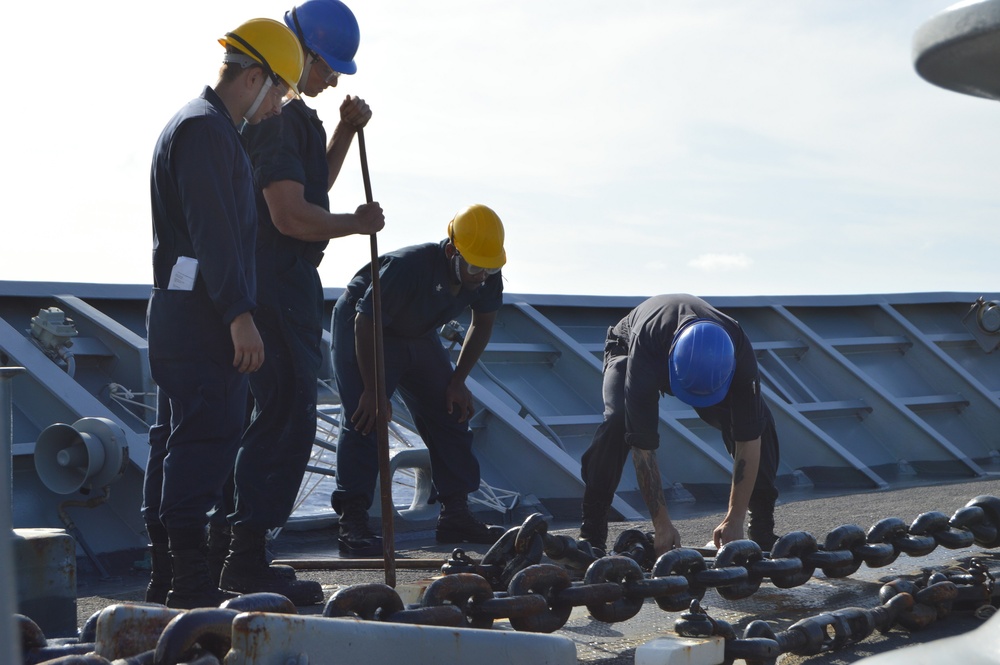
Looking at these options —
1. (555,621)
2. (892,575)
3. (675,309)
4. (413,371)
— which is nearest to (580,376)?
(413,371)

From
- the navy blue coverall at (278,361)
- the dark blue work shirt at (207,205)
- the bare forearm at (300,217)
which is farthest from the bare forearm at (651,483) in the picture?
the dark blue work shirt at (207,205)

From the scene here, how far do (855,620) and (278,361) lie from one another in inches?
69.7

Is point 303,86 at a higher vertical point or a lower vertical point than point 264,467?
higher

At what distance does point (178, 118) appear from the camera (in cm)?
292

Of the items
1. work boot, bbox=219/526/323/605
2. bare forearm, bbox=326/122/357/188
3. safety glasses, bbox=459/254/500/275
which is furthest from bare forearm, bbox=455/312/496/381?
work boot, bbox=219/526/323/605

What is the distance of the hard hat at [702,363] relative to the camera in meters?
3.90

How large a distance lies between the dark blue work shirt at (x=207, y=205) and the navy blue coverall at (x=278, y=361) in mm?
383

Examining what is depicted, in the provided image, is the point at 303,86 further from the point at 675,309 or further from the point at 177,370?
the point at 675,309

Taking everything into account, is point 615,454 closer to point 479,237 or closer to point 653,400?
point 653,400

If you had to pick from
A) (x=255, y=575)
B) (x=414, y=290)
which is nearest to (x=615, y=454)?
(x=414, y=290)

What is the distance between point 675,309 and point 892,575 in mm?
1195

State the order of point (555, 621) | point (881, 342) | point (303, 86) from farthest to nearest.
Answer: point (881, 342) < point (303, 86) < point (555, 621)

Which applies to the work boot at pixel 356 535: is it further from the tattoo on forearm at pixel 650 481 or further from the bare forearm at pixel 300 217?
the bare forearm at pixel 300 217

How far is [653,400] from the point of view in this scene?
159 inches
